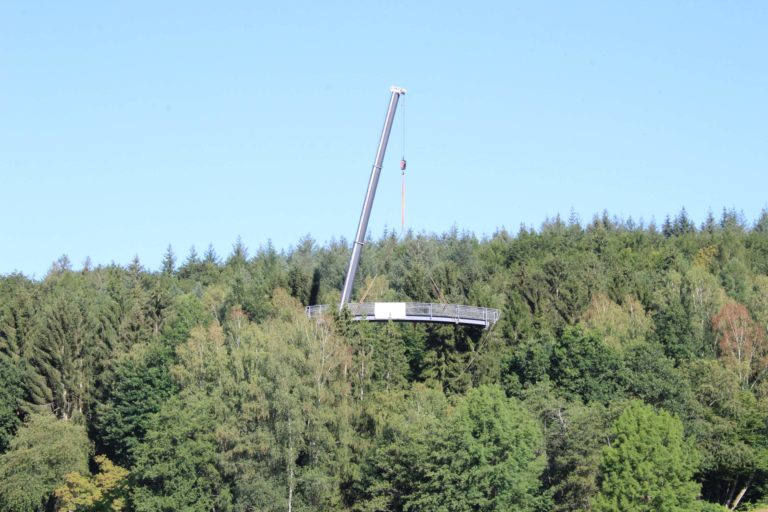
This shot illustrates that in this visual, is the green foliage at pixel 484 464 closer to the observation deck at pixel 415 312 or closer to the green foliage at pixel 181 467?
the green foliage at pixel 181 467

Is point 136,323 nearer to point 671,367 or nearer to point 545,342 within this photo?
point 545,342

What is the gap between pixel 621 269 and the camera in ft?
338

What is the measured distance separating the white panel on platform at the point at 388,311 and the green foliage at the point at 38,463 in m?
21.0

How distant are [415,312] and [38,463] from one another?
2533cm

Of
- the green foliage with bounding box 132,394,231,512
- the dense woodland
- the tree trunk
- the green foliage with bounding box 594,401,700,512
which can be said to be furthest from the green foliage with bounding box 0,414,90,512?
the tree trunk

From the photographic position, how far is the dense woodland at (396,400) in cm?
5531

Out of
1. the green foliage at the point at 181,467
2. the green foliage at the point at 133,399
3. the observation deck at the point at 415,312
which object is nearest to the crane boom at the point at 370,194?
the observation deck at the point at 415,312

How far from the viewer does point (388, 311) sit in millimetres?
72500

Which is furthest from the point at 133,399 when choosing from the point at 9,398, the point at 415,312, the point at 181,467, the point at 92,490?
the point at 415,312

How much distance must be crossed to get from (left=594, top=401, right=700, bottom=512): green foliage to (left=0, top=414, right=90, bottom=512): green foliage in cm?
3507

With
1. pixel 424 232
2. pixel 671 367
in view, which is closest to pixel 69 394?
pixel 671 367

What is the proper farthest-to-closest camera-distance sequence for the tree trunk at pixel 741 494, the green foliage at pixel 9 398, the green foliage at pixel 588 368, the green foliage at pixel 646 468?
the green foliage at pixel 9 398 < the green foliage at pixel 588 368 < the tree trunk at pixel 741 494 < the green foliage at pixel 646 468

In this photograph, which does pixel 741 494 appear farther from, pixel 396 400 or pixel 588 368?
pixel 396 400

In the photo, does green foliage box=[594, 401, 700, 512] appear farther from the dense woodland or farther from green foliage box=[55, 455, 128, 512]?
green foliage box=[55, 455, 128, 512]
